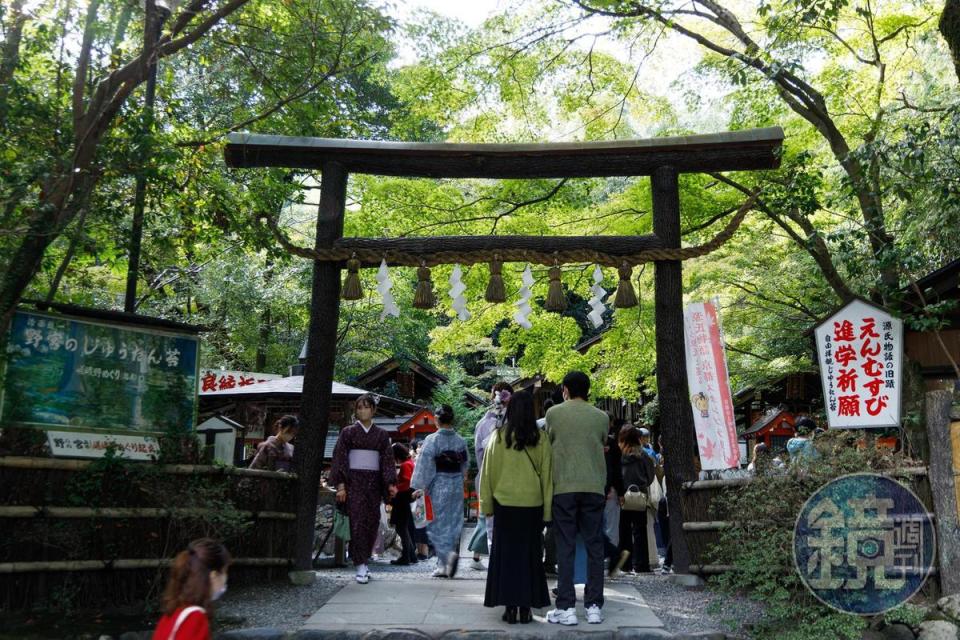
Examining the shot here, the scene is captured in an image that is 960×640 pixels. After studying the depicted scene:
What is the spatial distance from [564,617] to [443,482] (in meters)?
3.13

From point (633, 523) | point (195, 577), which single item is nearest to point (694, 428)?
point (633, 523)

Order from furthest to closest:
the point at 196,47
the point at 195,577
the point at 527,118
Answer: the point at 527,118 < the point at 196,47 < the point at 195,577

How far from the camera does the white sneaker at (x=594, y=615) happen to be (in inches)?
257

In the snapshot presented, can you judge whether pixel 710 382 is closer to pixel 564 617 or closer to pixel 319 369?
pixel 564 617

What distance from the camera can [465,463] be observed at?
973cm

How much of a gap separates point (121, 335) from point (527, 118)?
8835 mm

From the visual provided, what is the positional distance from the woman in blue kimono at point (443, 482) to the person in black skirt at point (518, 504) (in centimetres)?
250

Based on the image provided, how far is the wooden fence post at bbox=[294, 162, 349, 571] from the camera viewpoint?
8.64 meters

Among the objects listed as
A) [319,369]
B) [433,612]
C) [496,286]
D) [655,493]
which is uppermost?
[496,286]

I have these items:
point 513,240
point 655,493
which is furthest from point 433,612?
point 655,493

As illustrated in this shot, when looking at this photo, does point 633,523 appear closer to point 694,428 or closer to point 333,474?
point 694,428

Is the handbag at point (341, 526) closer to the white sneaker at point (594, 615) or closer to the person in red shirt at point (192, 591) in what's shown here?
the white sneaker at point (594, 615)

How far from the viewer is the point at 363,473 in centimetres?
880

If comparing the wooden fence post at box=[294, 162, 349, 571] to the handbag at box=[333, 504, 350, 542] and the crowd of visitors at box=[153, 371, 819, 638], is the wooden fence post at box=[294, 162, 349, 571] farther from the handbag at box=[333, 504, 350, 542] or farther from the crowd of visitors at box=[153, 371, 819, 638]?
the handbag at box=[333, 504, 350, 542]
